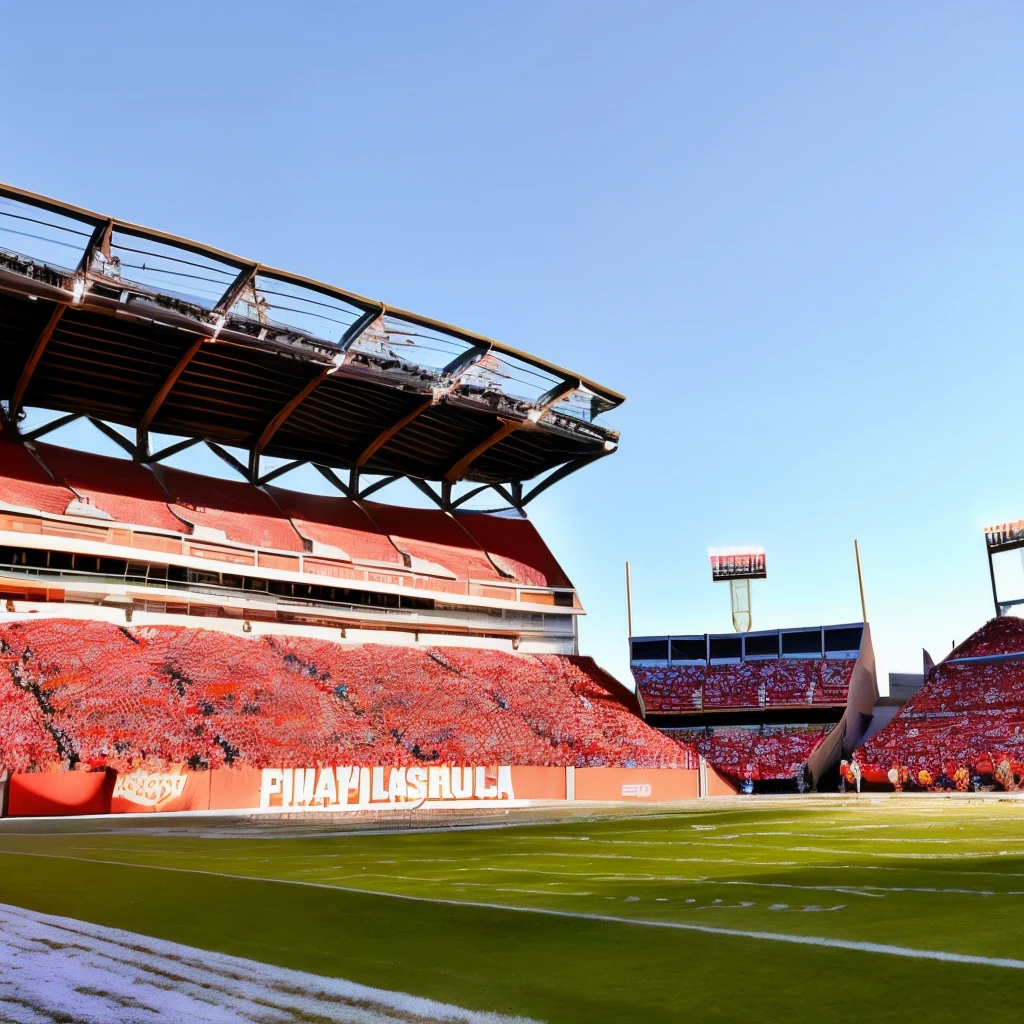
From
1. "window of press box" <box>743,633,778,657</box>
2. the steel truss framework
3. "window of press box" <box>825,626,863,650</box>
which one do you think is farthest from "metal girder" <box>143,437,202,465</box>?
"window of press box" <box>825,626,863,650</box>

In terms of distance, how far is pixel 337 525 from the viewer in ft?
173

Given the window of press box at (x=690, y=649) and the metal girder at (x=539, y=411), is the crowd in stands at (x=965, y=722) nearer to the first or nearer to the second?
the window of press box at (x=690, y=649)

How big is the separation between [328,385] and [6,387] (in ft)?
45.6

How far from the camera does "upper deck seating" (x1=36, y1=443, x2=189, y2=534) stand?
44.2m

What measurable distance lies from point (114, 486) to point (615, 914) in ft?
140

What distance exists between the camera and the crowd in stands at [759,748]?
156 ft

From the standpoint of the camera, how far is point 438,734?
40438mm

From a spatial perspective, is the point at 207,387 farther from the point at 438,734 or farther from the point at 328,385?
the point at 438,734

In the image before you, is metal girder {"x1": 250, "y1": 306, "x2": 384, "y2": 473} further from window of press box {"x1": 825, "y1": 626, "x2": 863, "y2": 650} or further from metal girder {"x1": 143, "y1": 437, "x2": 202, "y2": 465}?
window of press box {"x1": 825, "y1": 626, "x2": 863, "y2": 650}

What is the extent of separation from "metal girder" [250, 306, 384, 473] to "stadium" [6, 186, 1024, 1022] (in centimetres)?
19

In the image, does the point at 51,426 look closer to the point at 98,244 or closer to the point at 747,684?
the point at 98,244

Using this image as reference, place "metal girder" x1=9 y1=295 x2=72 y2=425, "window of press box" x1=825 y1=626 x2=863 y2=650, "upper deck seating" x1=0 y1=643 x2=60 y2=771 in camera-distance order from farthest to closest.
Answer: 1. "window of press box" x1=825 y1=626 x2=863 y2=650
2. "metal girder" x1=9 y1=295 x2=72 y2=425
3. "upper deck seating" x1=0 y1=643 x2=60 y2=771

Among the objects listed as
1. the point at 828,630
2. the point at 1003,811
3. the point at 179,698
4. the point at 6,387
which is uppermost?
the point at 6,387

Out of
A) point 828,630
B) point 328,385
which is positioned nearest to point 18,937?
point 328,385
